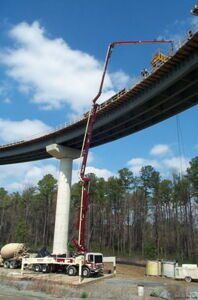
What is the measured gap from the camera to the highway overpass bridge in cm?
3784

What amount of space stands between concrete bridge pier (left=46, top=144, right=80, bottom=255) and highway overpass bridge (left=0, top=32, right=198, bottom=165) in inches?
56.2

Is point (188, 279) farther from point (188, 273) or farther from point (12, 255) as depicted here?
point (12, 255)

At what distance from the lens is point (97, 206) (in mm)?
109125

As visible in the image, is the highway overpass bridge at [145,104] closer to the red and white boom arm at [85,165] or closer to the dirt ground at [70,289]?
the red and white boom arm at [85,165]

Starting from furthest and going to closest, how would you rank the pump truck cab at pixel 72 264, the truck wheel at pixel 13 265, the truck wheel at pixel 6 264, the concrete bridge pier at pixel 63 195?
the concrete bridge pier at pixel 63 195 → the truck wheel at pixel 6 264 → the truck wheel at pixel 13 265 → the pump truck cab at pixel 72 264

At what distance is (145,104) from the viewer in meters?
46.4

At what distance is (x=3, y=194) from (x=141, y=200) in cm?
5500

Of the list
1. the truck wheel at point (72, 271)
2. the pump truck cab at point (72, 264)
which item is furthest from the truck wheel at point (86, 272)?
the truck wheel at point (72, 271)

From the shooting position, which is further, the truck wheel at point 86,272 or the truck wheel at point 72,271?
the truck wheel at point 72,271

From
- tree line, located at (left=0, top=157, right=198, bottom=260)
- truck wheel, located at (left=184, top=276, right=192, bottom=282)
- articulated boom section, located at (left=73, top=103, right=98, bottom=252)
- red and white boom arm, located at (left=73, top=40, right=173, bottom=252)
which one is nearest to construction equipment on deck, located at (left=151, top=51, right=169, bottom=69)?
red and white boom arm, located at (left=73, top=40, right=173, bottom=252)

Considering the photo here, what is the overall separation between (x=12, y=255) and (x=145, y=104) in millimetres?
23677

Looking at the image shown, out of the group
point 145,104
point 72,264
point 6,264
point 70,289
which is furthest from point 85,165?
point 70,289

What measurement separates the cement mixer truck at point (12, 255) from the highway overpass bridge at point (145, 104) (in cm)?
1969

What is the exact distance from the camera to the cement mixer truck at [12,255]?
146ft
